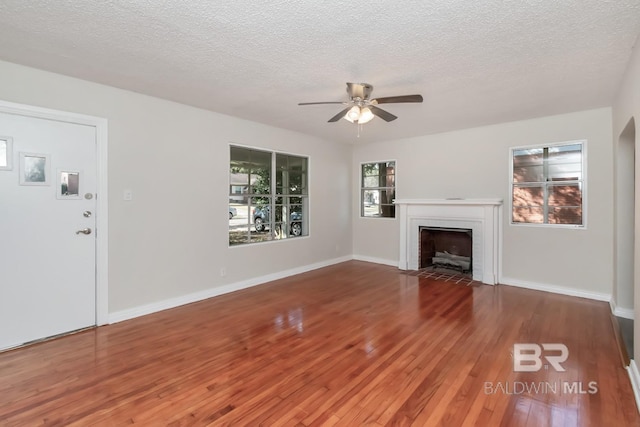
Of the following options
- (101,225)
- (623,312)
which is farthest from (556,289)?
(101,225)

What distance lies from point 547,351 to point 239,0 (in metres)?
3.60

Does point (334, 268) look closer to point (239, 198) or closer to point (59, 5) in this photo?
point (239, 198)

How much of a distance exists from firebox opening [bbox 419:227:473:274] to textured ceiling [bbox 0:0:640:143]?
253cm

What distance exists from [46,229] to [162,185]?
116 centimetres

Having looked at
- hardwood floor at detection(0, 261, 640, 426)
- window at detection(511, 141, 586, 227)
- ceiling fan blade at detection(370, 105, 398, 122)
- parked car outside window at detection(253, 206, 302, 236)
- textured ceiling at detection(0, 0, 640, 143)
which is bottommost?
hardwood floor at detection(0, 261, 640, 426)

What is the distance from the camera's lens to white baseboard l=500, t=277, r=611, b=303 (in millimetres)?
4020

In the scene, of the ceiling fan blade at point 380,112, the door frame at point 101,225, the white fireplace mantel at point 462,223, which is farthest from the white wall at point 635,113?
the door frame at point 101,225

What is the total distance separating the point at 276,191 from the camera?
5.19 metres

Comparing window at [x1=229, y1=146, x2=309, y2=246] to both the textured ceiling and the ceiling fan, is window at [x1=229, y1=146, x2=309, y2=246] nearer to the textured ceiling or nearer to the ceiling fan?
the textured ceiling

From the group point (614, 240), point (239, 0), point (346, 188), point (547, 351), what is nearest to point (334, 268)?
point (346, 188)

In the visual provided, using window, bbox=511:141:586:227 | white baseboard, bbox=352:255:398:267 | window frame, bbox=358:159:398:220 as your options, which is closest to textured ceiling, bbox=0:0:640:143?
window, bbox=511:141:586:227

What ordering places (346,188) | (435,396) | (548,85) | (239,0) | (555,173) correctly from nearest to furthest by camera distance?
(239,0) < (435,396) < (548,85) < (555,173) < (346,188)

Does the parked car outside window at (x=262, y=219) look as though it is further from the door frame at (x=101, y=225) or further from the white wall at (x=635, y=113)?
the white wall at (x=635, y=113)

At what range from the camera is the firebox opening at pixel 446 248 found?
5461 mm
